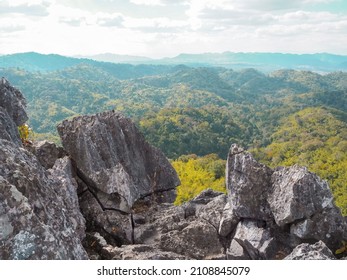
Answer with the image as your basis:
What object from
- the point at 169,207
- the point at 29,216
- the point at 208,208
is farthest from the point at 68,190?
the point at 208,208

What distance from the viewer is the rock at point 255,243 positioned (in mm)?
8609

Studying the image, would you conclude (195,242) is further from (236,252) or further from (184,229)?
(236,252)

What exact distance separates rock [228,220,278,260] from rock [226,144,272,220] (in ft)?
1.20

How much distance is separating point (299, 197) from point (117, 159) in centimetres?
504

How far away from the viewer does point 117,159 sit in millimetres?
10867

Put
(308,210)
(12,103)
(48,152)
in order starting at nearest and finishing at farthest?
(308,210) < (12,103) < (48,152)

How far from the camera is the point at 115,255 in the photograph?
7652 mm

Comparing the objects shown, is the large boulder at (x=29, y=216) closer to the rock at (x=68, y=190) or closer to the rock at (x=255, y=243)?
the rock at (x=68, y=190)

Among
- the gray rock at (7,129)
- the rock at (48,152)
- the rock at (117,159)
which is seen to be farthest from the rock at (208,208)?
the gray rock at (7,129)

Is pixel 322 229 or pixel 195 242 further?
pixel 195 242

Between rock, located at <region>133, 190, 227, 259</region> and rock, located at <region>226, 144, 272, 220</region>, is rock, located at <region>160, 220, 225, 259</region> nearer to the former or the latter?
rock, located at <region>133, 190, 227, 259</region>

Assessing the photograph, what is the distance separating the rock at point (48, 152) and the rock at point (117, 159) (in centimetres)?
44

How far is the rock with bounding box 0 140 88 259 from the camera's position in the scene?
450 centimetres

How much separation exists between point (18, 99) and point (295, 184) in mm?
7312
